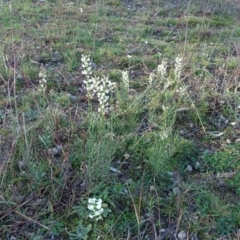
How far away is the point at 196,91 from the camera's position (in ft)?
12.3

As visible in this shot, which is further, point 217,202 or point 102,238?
point 217,202

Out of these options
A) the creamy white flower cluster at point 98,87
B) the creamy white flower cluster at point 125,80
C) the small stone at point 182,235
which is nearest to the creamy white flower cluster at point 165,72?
the creamy white flower cluster at point 125,80

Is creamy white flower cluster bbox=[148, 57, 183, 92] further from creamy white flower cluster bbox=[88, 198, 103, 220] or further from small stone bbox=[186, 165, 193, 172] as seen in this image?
creamy white flower cluster bbox=[88, 198, 103, 220]

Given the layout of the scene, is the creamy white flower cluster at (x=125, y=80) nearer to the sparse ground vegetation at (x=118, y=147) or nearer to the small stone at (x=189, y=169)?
the sparse ground vegetation at (x=118, y=147)

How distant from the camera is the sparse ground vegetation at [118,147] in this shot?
2.45 metres

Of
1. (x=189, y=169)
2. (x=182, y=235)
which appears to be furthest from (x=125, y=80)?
(x=182, y=235)

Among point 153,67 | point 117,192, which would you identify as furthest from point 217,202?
point 153,67

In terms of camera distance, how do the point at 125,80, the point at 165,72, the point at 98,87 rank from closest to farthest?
the point at 98,87
the point at 125,80
the point at 165,72

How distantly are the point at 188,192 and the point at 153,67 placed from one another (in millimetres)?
1939

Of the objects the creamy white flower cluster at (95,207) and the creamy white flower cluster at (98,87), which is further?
the creamy white flower cluster at (98,87)

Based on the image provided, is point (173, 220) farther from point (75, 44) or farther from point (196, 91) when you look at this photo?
point (75, 44)

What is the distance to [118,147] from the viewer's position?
2.89 metres

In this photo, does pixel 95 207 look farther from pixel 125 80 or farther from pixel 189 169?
pixel 125 80

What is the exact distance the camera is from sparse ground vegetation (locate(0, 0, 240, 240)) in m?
2.45
